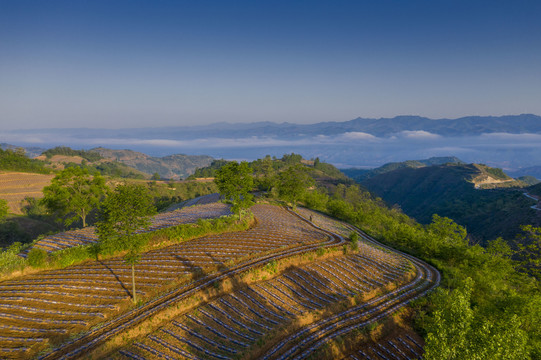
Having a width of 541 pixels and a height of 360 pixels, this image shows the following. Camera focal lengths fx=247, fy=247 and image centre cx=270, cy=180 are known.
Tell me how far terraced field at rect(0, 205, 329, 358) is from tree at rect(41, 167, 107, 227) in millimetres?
18631

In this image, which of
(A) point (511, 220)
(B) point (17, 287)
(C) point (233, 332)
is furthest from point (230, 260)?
(A) point (511, 220)

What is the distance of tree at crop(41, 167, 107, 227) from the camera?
39.9m

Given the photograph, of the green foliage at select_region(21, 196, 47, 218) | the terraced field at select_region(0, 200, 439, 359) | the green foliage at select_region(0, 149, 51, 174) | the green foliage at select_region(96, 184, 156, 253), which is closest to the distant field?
the green foliage at select_region(21, 196, 47, 218)

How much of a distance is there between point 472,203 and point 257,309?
155545 mm

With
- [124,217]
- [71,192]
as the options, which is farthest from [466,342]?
[71,192]

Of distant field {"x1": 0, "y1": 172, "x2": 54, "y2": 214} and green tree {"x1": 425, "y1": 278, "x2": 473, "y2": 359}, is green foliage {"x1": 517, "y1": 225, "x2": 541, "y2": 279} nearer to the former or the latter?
green tree {"x1": 425, "y1": 278, "x2": 473, "y2": 359}

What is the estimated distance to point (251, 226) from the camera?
42625 mm

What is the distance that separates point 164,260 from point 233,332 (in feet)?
42.1

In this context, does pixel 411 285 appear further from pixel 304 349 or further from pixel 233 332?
pixel 233 332

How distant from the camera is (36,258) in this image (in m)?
26.0

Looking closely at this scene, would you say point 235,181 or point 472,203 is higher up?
point 235,181

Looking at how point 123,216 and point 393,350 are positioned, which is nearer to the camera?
point 123,216

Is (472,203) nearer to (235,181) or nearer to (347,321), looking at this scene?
(235,181)

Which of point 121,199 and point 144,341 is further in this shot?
point 121,199
